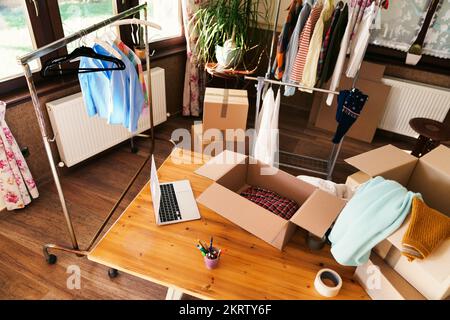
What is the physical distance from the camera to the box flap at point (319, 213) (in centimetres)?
126

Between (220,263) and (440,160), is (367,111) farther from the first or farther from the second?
(220,263)

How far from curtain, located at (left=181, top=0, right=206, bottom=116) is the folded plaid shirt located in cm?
224

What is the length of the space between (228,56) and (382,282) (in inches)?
98.3

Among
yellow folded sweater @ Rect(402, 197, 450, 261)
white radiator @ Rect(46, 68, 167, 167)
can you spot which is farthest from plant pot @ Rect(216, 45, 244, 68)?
yellow folded sweater @ Rect(402, 197, 450, 261)

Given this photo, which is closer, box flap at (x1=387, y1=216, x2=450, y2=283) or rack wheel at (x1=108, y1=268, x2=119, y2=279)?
box flap at (x1=387, y1=216, x2=450, y2=283)

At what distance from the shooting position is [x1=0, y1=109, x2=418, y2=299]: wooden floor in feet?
6.36

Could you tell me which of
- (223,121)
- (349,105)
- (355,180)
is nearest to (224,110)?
(223,121)

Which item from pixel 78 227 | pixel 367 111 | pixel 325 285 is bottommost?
pixel 78 227

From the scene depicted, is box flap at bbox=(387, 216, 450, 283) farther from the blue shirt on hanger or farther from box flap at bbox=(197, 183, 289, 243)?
the blue shirt on hanger

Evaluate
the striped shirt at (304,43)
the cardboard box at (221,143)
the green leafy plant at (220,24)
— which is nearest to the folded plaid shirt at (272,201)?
the cardboard box at (221,143)

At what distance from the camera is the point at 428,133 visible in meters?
2.81

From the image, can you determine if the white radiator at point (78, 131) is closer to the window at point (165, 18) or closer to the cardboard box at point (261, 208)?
the window at point (165, 18)
